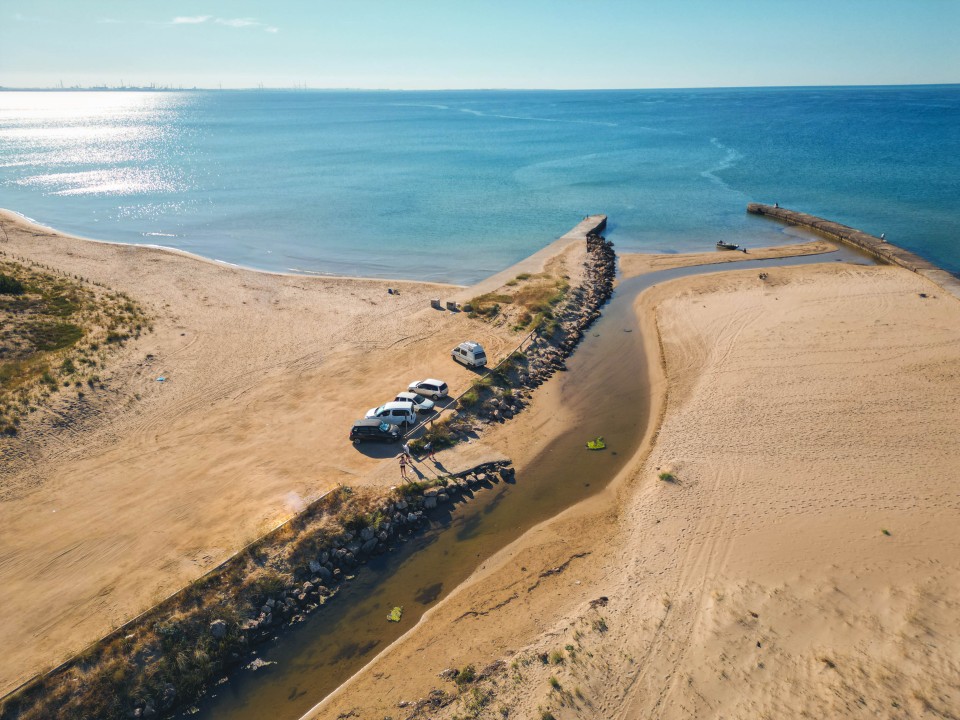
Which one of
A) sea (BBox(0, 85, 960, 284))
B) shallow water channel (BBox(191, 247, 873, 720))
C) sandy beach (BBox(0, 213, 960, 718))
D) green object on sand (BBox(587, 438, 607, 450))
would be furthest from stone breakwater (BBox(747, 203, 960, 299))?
green object on sand (BBox(587, 438, 607, 450))

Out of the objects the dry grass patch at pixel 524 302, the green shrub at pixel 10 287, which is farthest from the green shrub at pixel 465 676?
the green shrub at pixel 10 287

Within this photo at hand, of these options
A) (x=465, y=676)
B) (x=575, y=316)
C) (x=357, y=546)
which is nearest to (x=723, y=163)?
(x=575, y=316)

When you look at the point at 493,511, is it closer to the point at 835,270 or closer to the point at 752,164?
the point at 835,270

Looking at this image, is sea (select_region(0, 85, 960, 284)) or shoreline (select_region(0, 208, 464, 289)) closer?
shoreline (select_region(0, 208, 464, 289))

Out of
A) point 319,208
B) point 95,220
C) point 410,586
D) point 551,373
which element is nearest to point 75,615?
point 410,586

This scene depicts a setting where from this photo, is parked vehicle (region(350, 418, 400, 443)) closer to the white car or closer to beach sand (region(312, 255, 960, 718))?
the white car
